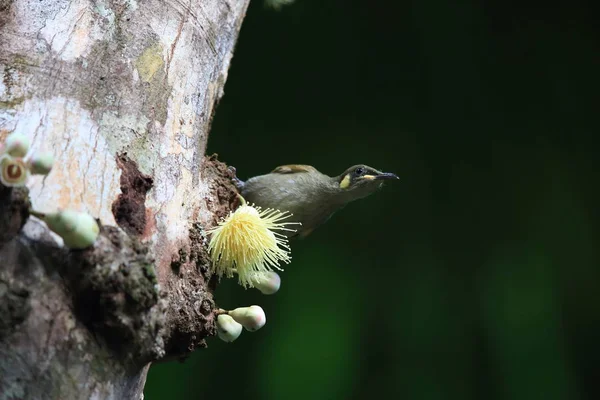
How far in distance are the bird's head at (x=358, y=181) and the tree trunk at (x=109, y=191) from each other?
1.24 meters

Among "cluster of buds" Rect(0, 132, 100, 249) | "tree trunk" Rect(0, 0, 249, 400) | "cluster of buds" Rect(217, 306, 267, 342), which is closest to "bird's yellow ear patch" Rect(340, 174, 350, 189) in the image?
"tree trunk" Rect(0, 0, 249, 400)

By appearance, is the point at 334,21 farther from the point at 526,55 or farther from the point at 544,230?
the point at 544,230

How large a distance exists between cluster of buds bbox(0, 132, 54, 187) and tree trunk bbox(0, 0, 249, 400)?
22 mm

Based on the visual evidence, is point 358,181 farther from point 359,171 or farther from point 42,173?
point 42,173

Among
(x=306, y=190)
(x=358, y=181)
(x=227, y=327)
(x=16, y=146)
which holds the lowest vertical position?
(x=227, y=327)

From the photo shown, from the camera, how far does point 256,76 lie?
14.7 feet

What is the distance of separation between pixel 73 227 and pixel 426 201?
3316mm

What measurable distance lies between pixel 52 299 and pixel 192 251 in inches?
19.3

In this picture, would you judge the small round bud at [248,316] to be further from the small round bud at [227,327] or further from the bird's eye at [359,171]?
the bird's eye at [359,171]

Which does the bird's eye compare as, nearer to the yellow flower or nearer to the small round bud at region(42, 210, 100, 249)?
the yellow flower

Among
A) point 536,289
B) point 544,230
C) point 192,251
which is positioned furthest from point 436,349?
point 192,251

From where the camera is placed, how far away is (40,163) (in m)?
1.22

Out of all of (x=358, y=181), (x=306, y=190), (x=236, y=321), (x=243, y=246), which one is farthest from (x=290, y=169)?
(x=236, y=321)

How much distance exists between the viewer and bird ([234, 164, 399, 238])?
299 centimetres
